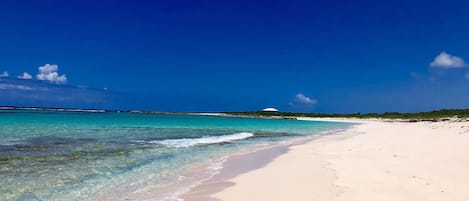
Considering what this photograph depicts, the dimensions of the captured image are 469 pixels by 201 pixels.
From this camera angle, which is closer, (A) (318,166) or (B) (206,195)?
(B) (206,195)

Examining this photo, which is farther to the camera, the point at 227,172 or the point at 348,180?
the point at 227,172

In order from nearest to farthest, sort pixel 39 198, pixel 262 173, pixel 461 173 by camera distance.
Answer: pixel 39 198, pixel 461 173, pixel 262 173

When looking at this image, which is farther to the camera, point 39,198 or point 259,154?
point 259,154

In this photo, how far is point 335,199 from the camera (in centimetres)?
709

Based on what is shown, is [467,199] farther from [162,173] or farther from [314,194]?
[162,173]

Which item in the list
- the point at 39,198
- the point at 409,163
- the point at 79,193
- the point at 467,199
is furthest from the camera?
the point at 409,163

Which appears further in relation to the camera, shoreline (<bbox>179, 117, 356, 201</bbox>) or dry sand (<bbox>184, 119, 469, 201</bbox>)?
shoreline (<bbox>179, 117, 356, 201</bbox>)

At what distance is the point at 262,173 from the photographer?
10.6 m

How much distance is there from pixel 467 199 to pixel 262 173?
5.04m

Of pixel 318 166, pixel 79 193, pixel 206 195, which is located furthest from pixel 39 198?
pixel 318 166

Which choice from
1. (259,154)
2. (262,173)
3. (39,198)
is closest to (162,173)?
(262,173)

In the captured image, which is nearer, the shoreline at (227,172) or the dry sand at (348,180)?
the dry sand at (348,180)

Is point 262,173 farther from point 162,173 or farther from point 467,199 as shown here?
point 467,199

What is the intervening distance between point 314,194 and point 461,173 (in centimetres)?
443
